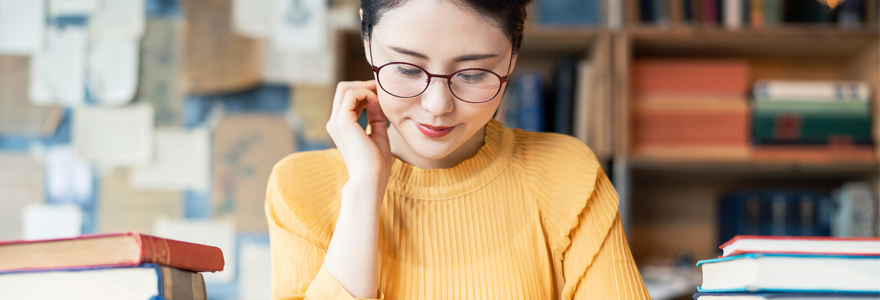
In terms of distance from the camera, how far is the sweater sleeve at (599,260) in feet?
2.72

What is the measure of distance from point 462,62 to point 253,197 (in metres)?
1.63

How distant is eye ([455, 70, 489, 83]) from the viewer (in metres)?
0.81

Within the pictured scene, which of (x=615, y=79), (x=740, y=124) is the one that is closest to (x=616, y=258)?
(x=615, y=79)

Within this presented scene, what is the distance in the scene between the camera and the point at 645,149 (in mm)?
2074

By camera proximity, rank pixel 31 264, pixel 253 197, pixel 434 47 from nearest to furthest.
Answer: pixel 31 264
pixel 434 47
pixel 253 197

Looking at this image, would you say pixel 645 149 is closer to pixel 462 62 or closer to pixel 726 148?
pixel 726 148

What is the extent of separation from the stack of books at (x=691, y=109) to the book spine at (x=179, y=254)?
1.65 m

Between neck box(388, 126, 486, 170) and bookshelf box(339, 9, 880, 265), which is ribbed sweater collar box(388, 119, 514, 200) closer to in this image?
neck box(388, 126, 486, 170)

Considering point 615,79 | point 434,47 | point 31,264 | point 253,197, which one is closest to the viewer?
point 31,264

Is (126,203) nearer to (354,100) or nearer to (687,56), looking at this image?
(354,100)

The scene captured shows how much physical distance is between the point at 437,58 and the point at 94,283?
0.44m

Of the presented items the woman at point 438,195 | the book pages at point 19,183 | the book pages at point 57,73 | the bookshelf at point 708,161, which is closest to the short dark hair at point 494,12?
the woman at point 438,195

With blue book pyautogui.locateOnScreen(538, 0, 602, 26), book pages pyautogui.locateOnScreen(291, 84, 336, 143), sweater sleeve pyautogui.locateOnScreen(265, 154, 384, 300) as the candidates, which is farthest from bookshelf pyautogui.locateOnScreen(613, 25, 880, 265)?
sweater sleeve pyautogui.locateOnScreen(265, 154, 384, 300)

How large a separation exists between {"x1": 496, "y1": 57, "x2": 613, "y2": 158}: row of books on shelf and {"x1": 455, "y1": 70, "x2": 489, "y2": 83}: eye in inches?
47.8
